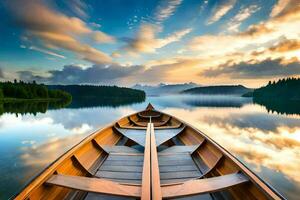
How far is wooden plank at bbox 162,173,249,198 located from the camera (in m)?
2.24

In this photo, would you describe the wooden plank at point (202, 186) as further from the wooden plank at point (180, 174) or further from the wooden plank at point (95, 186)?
the wooden plank at point (180, 174)

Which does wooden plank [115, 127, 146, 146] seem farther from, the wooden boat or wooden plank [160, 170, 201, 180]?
wooden plank [160, 170, 201, 180]

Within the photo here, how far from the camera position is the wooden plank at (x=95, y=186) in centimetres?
226

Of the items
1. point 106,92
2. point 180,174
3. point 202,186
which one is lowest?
point 180,174

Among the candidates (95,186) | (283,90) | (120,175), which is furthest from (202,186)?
(283,90)

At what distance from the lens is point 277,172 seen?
6785 mm

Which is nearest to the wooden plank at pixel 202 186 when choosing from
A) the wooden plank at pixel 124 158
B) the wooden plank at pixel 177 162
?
the wooden plank at pixel 177 162

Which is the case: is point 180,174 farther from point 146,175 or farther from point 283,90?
point 283,90

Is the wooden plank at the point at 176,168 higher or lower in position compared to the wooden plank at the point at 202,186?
lower

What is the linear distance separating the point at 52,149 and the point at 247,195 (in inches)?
358

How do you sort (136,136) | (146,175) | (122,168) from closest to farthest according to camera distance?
(146,175), (122,168), (136,136)

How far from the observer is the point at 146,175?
2615 mm

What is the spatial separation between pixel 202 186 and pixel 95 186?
1321mm

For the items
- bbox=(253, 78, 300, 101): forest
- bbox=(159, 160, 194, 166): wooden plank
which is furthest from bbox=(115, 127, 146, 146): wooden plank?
bbox=(253, 78, 300, 101): forest
